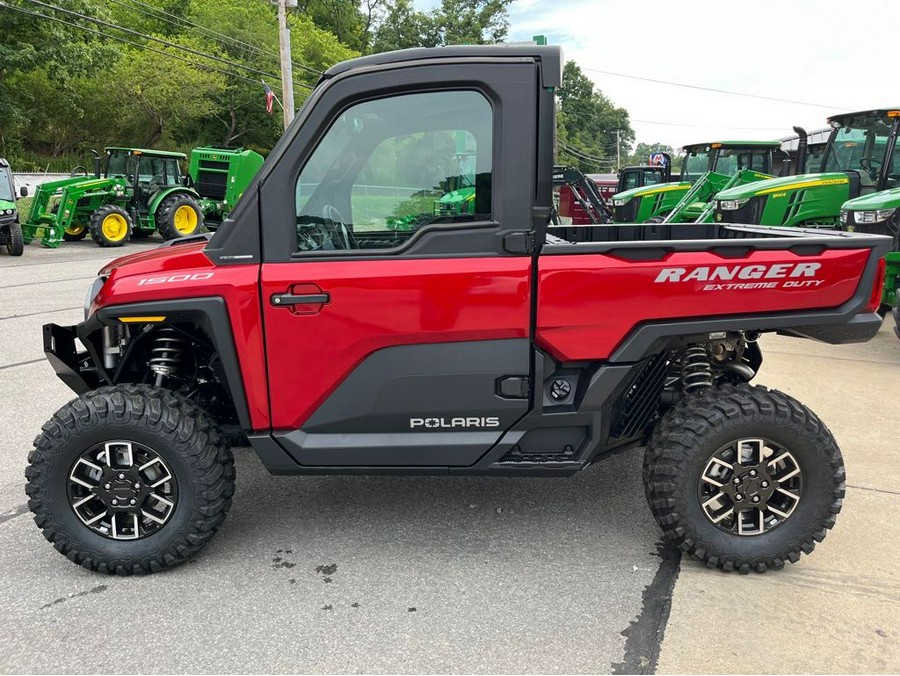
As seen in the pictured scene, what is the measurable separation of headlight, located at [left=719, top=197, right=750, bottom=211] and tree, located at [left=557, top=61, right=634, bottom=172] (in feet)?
231

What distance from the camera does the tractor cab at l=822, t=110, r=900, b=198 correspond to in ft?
31.6

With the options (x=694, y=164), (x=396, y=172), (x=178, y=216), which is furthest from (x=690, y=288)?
(x=178, y=216)

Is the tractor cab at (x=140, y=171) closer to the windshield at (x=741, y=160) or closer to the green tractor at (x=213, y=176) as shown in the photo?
the green tractor at (x=213, y=176)

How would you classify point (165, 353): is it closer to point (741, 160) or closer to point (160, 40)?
point (741, 160)

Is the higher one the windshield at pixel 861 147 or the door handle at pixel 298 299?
the windshield at pixel 861 147

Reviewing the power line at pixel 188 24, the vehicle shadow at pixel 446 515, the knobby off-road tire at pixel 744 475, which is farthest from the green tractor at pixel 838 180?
the power line at pixel 188 24

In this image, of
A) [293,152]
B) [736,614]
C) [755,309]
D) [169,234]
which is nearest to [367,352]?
[293,152]

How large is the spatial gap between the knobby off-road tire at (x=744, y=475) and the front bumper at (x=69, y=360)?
2742 millimetres

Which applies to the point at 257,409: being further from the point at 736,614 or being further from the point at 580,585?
the point at 736,614

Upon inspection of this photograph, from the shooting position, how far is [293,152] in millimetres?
2830

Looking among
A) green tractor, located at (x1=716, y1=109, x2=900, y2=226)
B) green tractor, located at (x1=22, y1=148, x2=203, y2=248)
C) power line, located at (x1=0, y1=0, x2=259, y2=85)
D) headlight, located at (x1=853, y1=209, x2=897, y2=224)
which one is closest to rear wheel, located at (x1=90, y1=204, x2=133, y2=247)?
green tractor, located at (x1=22, y1=148, x2=203, y2=248)

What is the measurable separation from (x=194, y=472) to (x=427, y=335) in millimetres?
1171

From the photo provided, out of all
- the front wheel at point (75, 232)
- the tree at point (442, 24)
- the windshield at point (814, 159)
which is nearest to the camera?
the windshield at point (814, 159)

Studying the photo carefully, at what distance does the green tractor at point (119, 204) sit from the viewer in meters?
17.8
